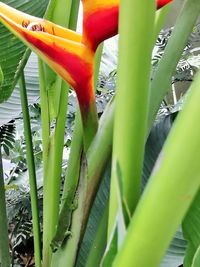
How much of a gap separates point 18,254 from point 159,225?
3.75 feet

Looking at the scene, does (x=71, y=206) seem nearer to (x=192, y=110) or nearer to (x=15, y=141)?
(x=192, y=110)

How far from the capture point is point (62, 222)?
0.34 metres

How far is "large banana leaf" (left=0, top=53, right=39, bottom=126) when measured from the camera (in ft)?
2.12

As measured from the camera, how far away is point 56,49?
27 centimetres

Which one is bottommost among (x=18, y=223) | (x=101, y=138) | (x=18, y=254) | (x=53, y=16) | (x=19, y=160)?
(x=18, y=254)

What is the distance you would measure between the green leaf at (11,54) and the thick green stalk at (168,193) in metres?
0.33

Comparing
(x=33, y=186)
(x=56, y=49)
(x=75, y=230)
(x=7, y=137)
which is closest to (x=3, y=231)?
(x=33, y=186)

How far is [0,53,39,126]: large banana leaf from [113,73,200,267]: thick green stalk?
0.47m

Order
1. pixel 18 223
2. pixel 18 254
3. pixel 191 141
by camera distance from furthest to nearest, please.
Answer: pixel 18 254 < pixel 18 223 < pixel 191 141

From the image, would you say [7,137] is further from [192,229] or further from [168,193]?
[168,193]

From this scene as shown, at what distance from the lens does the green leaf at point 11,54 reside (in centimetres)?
48

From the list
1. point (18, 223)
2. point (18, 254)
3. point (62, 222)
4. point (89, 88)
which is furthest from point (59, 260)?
point (18, 254)

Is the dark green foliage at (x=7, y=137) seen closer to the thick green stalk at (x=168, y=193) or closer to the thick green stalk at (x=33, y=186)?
the thick green stalk at (x=33, y=186)

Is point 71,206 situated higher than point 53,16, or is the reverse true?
point 53,16
